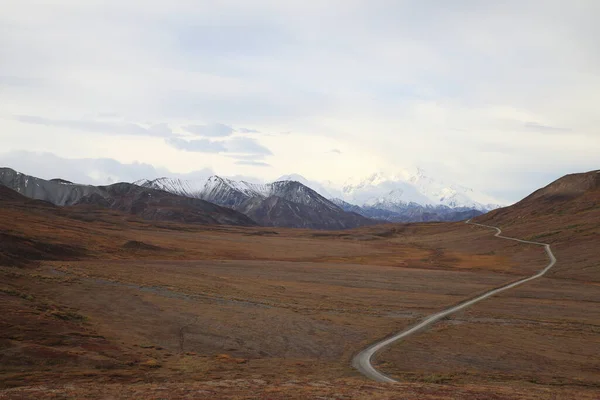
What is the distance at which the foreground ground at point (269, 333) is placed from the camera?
20.7m

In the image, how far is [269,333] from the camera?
32.4m

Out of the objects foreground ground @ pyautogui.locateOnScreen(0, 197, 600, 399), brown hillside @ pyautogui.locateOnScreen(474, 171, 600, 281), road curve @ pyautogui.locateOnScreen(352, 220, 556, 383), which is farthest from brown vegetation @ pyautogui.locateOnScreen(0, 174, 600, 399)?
brown hillside @ pyautogui.locateOnScreen(474, 171, 600, 281)

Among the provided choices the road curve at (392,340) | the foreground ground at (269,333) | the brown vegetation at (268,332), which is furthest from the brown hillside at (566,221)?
the road curve at (392,340)

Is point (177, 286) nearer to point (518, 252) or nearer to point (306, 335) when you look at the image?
point (306, 335)

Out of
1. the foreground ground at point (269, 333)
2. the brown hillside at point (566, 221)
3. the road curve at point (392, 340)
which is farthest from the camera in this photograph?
the brown hillside at point (566, 221)

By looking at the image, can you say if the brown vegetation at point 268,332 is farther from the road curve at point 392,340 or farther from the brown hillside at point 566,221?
the brown hillside at point 566,221

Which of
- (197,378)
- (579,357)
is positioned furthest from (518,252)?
(197,378)

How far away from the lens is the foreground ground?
67.8ft

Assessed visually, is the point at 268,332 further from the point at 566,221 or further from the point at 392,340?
the point at 566,221

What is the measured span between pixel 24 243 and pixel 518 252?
81453 millimetres

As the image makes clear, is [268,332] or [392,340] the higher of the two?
[392,340]

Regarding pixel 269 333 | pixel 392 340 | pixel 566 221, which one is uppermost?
pixel 566 221

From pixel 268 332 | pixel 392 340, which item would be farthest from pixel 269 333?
pixel 392 340

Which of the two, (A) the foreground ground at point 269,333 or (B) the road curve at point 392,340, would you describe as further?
(B) the road curve at point 392,340
